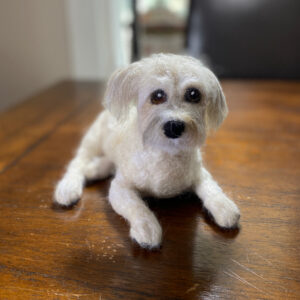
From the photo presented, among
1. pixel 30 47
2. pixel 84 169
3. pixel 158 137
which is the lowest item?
pixel 30 47

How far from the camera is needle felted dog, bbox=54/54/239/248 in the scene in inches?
20.9

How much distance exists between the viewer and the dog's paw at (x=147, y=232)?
522 mm

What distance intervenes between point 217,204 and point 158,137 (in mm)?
162

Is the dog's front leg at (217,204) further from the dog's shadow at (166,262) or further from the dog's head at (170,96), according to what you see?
the dog's head at (170,96)

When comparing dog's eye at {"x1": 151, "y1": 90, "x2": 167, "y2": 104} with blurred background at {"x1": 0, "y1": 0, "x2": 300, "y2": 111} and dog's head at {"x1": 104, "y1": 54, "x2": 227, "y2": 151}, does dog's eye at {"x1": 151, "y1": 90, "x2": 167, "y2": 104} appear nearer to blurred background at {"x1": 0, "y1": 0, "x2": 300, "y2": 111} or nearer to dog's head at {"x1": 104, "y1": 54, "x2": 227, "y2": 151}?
dog's head at {"x1": 104, "y1": 54, "x2": 227, "y2": 151}

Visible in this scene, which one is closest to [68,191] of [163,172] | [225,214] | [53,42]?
[163,172]

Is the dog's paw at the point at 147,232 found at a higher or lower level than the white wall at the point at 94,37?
higher

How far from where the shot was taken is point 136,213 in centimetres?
57

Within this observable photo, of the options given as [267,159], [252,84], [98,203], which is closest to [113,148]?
[98,203]

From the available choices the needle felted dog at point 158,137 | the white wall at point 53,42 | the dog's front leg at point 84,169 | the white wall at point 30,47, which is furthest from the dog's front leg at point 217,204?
the white wall at point 30,47

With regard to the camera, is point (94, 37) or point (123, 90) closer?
point (123, 90)

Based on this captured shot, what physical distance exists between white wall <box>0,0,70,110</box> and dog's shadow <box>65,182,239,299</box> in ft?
5.36

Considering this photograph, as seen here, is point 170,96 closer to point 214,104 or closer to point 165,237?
point 214,104

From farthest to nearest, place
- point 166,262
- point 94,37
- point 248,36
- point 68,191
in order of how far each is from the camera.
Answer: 1. point 94,37
2. point 248,36
3. point 68,191
4. point 166,262
